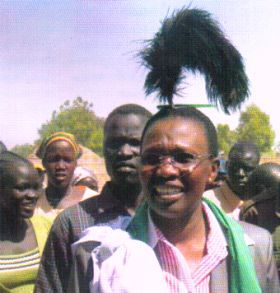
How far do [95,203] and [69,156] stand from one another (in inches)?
94.8

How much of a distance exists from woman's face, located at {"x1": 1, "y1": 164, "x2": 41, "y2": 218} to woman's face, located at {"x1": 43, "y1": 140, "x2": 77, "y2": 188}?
1.05 metres

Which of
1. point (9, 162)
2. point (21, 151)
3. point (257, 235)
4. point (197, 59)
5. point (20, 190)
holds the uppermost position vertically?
point (197, 59)

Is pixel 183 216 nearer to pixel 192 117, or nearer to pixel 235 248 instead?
pixel 235 248

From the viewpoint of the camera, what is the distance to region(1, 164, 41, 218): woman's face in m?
3.92

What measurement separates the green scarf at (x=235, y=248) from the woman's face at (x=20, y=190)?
1.69 meters

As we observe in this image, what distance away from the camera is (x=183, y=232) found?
7.54ft

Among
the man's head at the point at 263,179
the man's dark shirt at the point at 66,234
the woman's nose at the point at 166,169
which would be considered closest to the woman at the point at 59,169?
the man's head at the point at 263,179

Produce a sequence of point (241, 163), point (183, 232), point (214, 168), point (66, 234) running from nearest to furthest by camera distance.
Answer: point (183, 232), point (214, 168), point (66, 234), point (241, 163)

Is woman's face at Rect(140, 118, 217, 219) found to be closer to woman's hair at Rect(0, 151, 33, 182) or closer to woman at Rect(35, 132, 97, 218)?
woman's hair at Rect(0, 151, 33, 182)

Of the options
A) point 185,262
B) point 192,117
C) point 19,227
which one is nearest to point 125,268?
point 185,262

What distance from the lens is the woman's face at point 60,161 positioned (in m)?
5.11

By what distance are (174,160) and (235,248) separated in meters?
0.33

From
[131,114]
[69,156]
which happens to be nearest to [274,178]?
[69,156]

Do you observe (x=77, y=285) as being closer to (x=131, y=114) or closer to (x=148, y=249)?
(x=148, y=249)
